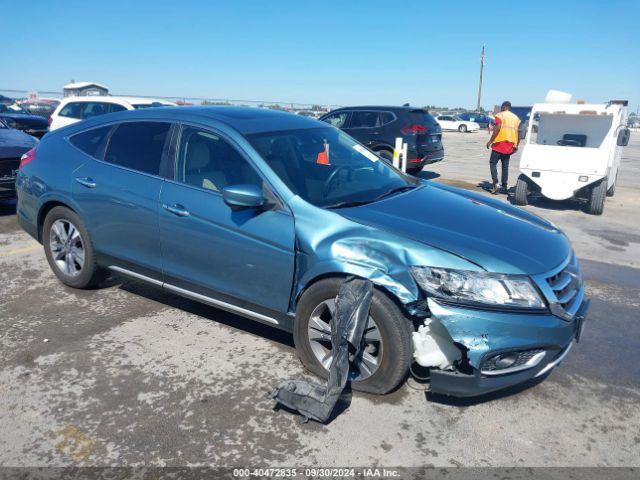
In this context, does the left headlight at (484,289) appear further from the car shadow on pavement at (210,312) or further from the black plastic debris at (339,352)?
the car shadow on pavement at (210,312)

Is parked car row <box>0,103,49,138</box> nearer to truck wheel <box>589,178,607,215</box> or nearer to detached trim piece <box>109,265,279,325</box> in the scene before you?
detached trim piece <box>109,265,279,325</box>

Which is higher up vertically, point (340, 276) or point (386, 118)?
point (386, 118)

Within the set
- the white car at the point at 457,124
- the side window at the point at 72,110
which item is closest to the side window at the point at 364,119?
the side window at the point at 72,110

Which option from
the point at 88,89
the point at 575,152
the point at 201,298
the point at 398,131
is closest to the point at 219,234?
the point at 201,298

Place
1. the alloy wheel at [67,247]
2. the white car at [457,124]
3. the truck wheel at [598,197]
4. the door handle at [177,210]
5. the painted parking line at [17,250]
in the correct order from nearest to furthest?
1. the door handle at [177,210]
2. the alloy wheel at [67,247]
3. the painted parking line at [17,250]
4. the truck wheel at [598,197]
5. the white car at [457,124]

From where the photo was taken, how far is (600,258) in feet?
20.4

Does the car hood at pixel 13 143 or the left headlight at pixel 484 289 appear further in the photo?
the car hood at pixel 13 143

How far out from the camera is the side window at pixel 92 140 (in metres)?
4.35

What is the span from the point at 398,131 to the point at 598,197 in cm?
449

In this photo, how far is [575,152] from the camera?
354 inches

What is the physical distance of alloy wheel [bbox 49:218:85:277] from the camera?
4523mm

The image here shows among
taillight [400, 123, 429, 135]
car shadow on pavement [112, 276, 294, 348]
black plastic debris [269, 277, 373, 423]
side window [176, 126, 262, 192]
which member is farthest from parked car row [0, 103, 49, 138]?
black plastic debris [269, 277, 373, 423]

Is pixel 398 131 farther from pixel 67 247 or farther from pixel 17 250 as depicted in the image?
pixel 67 247

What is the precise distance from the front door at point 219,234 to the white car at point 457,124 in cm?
4171
